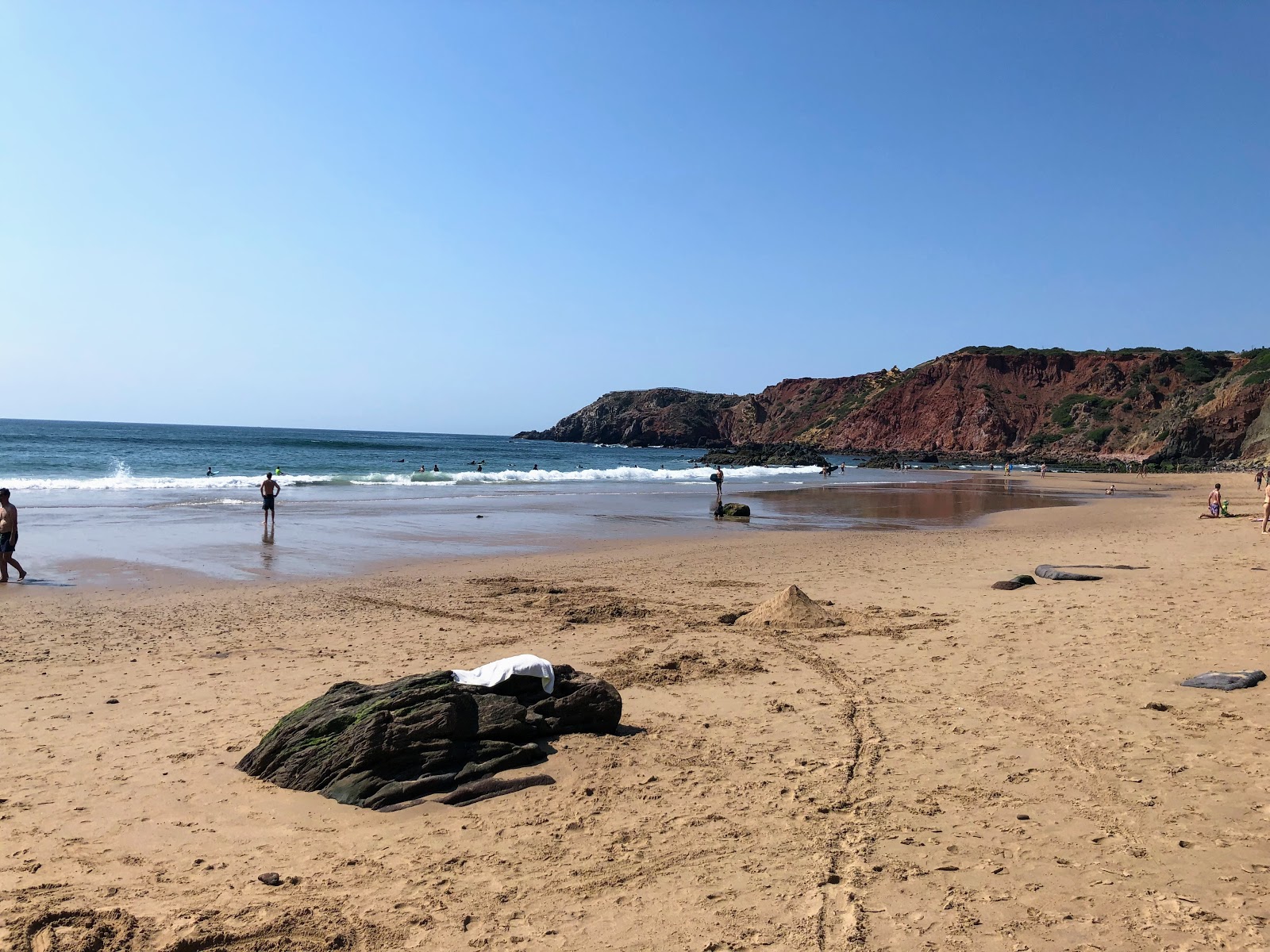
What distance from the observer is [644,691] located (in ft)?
24.1

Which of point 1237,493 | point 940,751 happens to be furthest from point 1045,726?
point 1237,493

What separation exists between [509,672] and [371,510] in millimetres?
21906

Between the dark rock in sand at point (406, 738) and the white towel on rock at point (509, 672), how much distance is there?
2.5 inches

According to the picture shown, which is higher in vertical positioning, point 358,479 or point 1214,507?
point 1214,507

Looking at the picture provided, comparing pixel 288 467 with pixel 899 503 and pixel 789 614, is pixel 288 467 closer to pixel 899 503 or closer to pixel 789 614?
pixel 899 503

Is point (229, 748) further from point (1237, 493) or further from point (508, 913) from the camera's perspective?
point (1237, 493)

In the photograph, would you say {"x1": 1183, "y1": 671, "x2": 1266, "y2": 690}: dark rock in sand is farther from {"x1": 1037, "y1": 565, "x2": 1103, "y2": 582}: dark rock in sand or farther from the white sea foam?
the white sea foam

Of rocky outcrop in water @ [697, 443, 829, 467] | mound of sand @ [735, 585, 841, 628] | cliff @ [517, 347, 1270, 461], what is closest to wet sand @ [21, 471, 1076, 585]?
mound of sand @ [735, 585, 841, 628]

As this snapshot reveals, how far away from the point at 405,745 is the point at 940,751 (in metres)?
3.66

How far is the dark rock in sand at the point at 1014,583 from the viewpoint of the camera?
12.0 meters

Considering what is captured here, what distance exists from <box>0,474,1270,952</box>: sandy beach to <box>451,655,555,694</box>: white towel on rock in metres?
0.48

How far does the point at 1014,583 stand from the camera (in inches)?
476

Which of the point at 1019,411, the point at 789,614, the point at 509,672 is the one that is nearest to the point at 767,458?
the point at 1019,411

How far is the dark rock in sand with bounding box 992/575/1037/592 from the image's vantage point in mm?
12011
